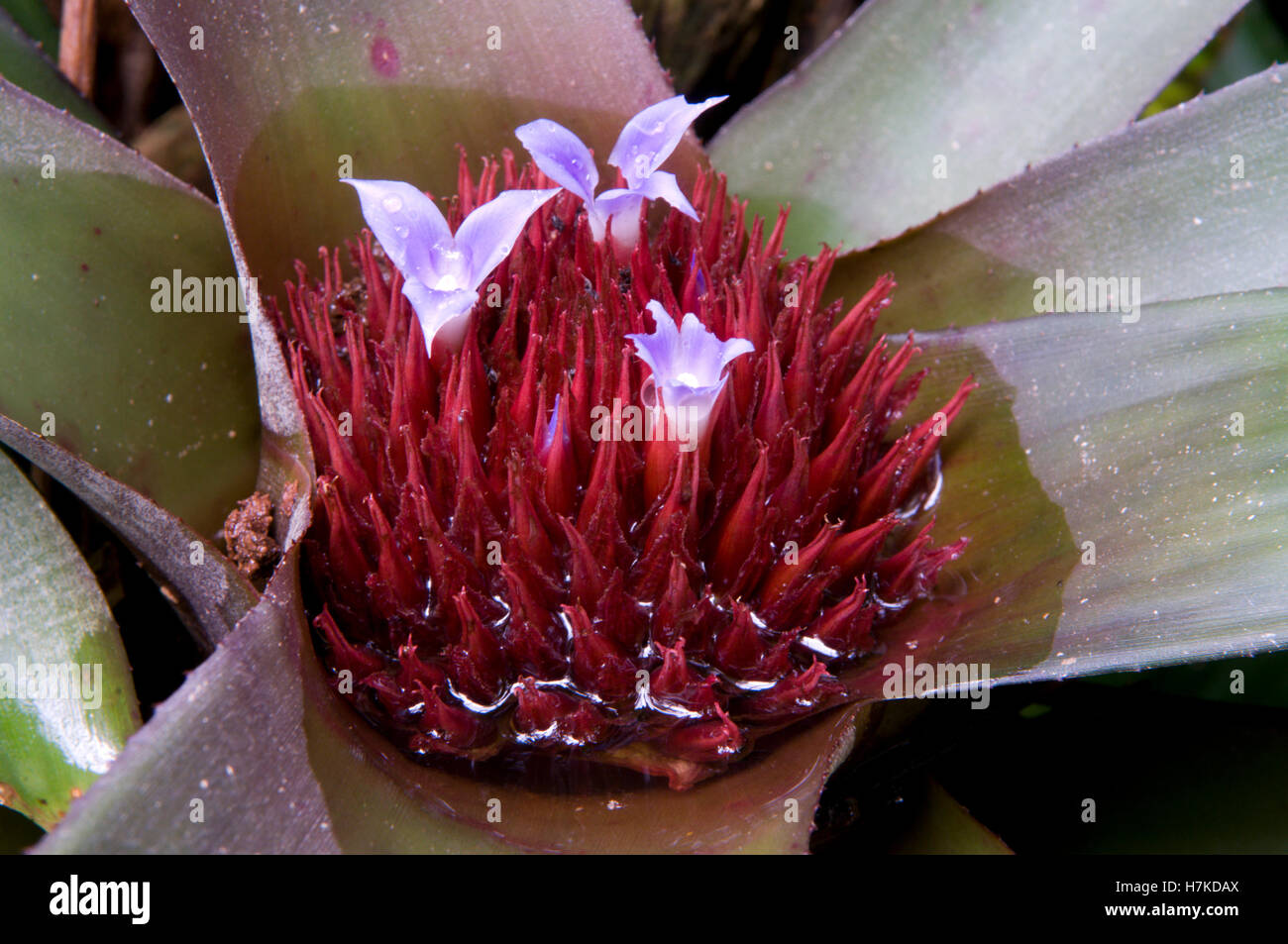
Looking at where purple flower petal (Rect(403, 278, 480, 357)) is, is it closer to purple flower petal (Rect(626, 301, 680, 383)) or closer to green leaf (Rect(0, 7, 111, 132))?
purple flower petal (Rect(626, 301, 680, 383))

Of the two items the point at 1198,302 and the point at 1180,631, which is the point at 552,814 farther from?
the point at 1198,302

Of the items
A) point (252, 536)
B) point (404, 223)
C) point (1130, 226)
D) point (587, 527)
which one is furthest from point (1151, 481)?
point (252, 536)

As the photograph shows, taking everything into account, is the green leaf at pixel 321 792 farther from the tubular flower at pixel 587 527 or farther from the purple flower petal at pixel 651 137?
the purple flower petal at pixel 651 137

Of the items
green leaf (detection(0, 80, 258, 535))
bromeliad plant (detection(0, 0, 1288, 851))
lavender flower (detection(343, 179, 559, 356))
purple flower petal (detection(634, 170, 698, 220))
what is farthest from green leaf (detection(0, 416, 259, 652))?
purple flower petal (detection(634, 170, 698, 220))

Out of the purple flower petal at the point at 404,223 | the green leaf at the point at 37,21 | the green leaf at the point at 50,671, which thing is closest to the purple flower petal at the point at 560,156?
the purple flower petal at the point at 404,223
